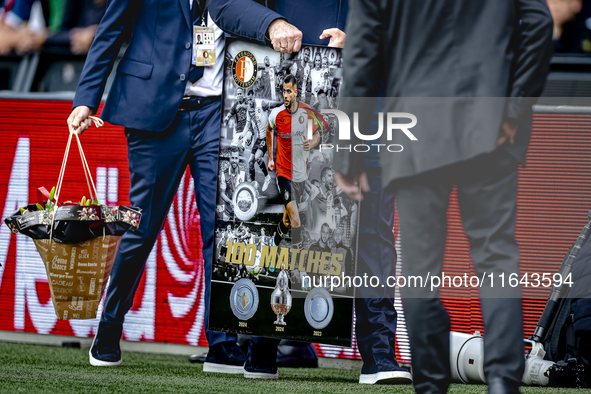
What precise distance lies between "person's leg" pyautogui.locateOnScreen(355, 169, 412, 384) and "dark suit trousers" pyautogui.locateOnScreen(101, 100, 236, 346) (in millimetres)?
542

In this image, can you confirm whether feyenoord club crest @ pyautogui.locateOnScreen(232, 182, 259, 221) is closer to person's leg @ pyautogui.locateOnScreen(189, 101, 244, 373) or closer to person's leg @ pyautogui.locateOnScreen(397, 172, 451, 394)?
person's leg @ pyautogui.locateOnScreen(189, 101, 244, 373)

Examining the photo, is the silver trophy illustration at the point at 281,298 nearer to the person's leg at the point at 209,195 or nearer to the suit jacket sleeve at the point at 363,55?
the person's leg at the point at 209,195

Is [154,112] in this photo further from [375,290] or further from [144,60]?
[375,290]

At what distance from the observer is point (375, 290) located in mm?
2576

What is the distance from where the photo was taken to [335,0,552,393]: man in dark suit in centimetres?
162

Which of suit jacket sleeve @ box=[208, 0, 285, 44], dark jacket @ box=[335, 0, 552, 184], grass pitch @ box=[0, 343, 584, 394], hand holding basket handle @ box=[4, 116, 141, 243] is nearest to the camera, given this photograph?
dark jacket @ box=[335, 0, 552, 184]

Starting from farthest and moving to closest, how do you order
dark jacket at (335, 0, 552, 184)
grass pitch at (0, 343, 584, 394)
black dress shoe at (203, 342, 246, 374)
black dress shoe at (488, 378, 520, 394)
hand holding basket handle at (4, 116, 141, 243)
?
black dress shoe at (203, 342, 246, 374) → hand holding basket handle at (4, 116, 141, 243) → grass pitch at (0, 343, 584, 394) → dark jacket at (335, 0, 552, 184) → black dress shoe at (488, 378, 520, 394)

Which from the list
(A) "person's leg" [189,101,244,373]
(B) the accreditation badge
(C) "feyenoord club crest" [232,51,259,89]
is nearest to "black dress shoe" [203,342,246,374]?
(A) "person's leg" [189,101,244,373]

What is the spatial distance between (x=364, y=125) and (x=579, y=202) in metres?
1.32

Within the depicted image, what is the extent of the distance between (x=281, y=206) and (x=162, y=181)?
0.56 metres

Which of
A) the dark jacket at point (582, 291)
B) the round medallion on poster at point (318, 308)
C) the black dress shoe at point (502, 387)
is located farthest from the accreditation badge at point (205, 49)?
the black dress shoe at point (502, 387)

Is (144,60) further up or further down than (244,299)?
further up

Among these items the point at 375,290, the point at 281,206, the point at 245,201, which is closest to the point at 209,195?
the point at 245,201

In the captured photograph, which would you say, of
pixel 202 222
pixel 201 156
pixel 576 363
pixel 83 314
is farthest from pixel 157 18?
pixel 576 363
